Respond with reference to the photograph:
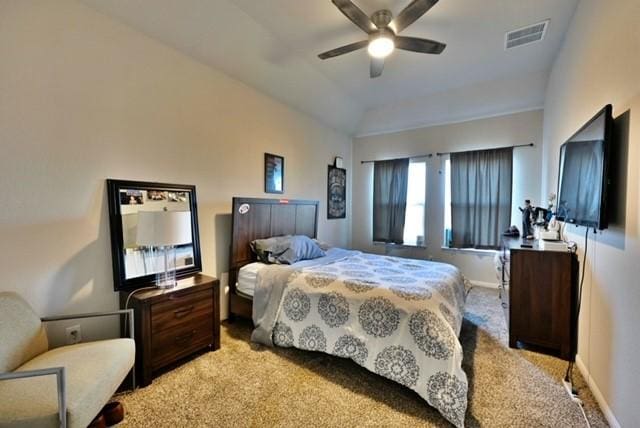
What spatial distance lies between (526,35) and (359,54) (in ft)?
5.66

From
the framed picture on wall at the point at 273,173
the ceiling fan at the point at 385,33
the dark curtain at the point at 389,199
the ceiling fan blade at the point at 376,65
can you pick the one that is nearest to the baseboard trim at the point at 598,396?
the ceiling fan at the point at 385,33

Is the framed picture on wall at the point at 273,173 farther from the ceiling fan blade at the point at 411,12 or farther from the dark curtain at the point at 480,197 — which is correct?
the dark curtain at the point at 480,197

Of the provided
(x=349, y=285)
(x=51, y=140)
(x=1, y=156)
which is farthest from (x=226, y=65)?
(x=349, y=285)

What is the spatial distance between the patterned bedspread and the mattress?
5.3 inches

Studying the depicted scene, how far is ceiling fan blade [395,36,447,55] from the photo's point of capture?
2.39m

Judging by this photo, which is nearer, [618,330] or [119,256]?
[618,330]

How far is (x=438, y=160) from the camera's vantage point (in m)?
4.66

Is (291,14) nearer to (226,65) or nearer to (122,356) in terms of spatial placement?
(226,65)

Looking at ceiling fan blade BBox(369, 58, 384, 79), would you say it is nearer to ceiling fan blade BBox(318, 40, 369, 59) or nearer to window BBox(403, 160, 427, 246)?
ceiling fan blade BBox(318, 40, 369, 59)

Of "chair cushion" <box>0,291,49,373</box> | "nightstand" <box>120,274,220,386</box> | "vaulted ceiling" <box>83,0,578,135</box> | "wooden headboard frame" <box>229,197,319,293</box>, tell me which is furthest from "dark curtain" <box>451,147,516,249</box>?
"chair cushion" <box>0,291,49,373</box>

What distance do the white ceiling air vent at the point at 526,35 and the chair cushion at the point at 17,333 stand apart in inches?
179

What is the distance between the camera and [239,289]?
9.69ft

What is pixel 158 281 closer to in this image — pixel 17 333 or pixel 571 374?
pixel 17 333

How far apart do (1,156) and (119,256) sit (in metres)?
0.91
